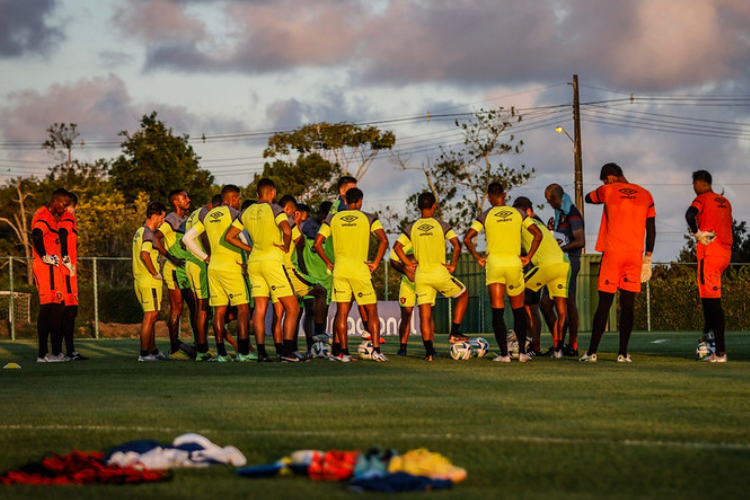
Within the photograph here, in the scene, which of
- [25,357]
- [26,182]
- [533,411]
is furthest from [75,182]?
[533,411]

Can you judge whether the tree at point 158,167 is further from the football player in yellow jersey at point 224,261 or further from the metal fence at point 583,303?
→ the football player in yellow jersey at point 224,261

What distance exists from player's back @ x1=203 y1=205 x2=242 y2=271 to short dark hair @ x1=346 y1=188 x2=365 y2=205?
4.61 ft

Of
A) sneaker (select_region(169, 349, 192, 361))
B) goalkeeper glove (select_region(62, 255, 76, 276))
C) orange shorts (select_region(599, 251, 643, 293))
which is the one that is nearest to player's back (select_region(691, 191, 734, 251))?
orange shorts (select_region(599, 251, 643, 293))

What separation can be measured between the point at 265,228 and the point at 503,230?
2.87 metres

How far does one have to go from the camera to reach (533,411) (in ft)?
23.3

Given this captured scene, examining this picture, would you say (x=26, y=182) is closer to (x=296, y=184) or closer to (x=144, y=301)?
(x=296, y=184)

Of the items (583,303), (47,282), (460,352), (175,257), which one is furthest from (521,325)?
(583,303)

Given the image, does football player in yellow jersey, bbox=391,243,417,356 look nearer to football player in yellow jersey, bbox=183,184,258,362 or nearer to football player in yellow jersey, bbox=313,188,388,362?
football player in yellow jersey, bbox=313,188,388,362

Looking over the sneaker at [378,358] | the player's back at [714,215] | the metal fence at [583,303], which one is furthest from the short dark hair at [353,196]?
the metal fence at [583,303]

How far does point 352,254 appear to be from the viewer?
1331 centimetres

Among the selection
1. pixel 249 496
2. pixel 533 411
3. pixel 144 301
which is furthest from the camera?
pixel 144 301

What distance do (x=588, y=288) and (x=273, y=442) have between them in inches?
1110

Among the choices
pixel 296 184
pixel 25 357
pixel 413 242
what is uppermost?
pixel 296 184

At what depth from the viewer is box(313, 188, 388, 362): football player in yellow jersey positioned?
13.2m
